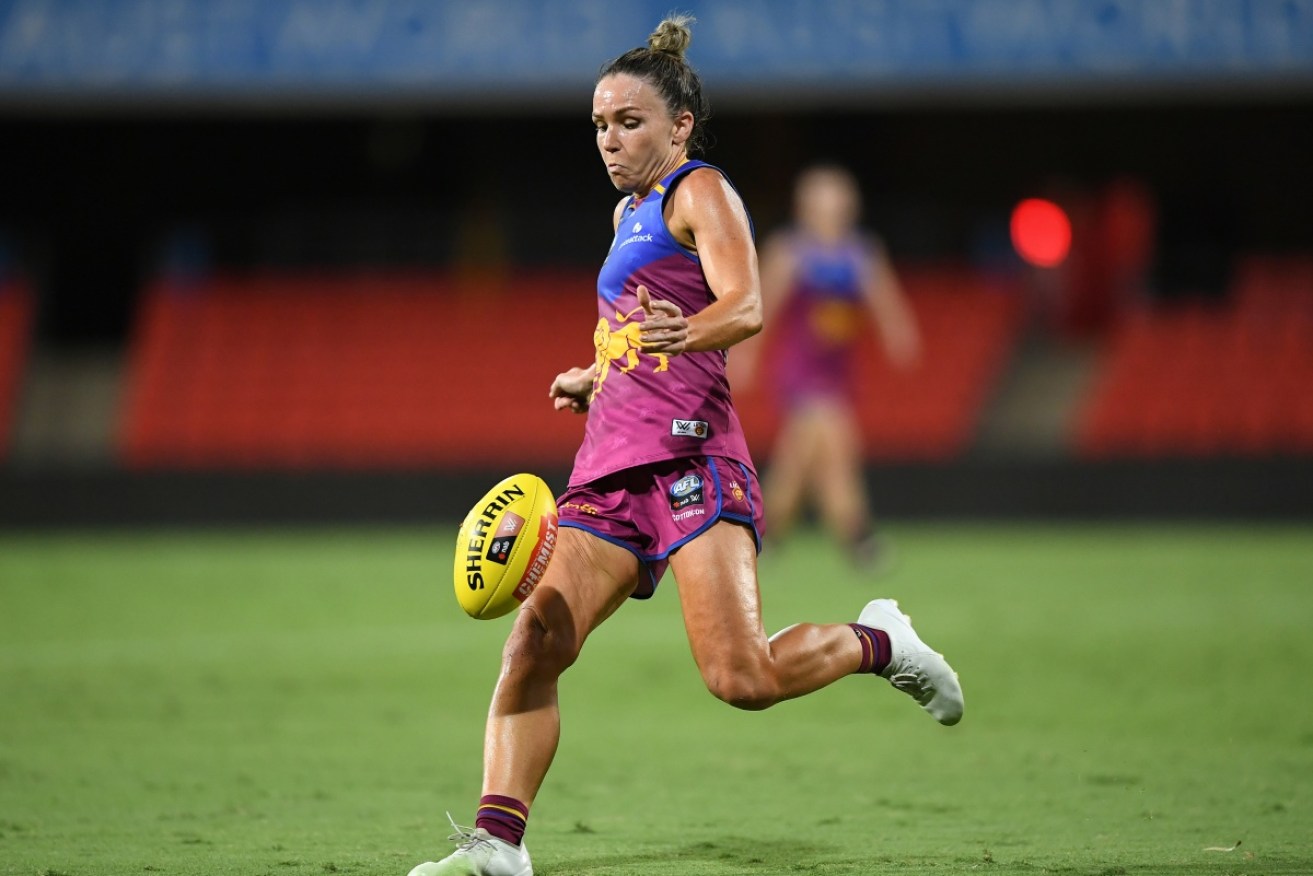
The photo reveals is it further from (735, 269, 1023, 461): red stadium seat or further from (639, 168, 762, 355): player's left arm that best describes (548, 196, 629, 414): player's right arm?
(735, 269, 1023, 461): red stadium seat

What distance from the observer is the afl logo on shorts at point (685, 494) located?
15.4ft

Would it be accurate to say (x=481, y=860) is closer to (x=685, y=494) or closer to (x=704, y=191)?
(x=685, y=494)

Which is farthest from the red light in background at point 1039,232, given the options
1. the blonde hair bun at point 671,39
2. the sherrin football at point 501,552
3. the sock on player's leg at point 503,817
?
the sock on player's leg at point 503,817

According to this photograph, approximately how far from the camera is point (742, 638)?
180 inches

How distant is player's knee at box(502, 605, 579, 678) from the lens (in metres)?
4.58

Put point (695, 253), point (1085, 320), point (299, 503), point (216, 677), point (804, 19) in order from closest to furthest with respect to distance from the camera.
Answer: point (695, 253)
point (216, 677)
point (804, 19)
point (299, 503)
point (1085, 320)

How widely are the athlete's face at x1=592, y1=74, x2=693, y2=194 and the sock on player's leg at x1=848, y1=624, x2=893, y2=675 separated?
1527 millimetres

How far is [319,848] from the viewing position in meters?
4.85

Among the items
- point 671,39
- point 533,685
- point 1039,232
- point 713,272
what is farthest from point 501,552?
point 1039,232

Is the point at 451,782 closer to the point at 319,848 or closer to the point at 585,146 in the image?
the point at 319,848

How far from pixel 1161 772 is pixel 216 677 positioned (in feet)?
16.1

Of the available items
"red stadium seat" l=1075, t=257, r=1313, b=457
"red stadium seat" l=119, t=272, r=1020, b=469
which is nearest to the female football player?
"red stadium seat" l=119, t=272, r=1020, b=469

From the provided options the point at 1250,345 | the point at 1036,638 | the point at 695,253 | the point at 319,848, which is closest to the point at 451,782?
the point at 319,848

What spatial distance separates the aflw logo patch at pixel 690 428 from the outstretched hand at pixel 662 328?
48 cm
